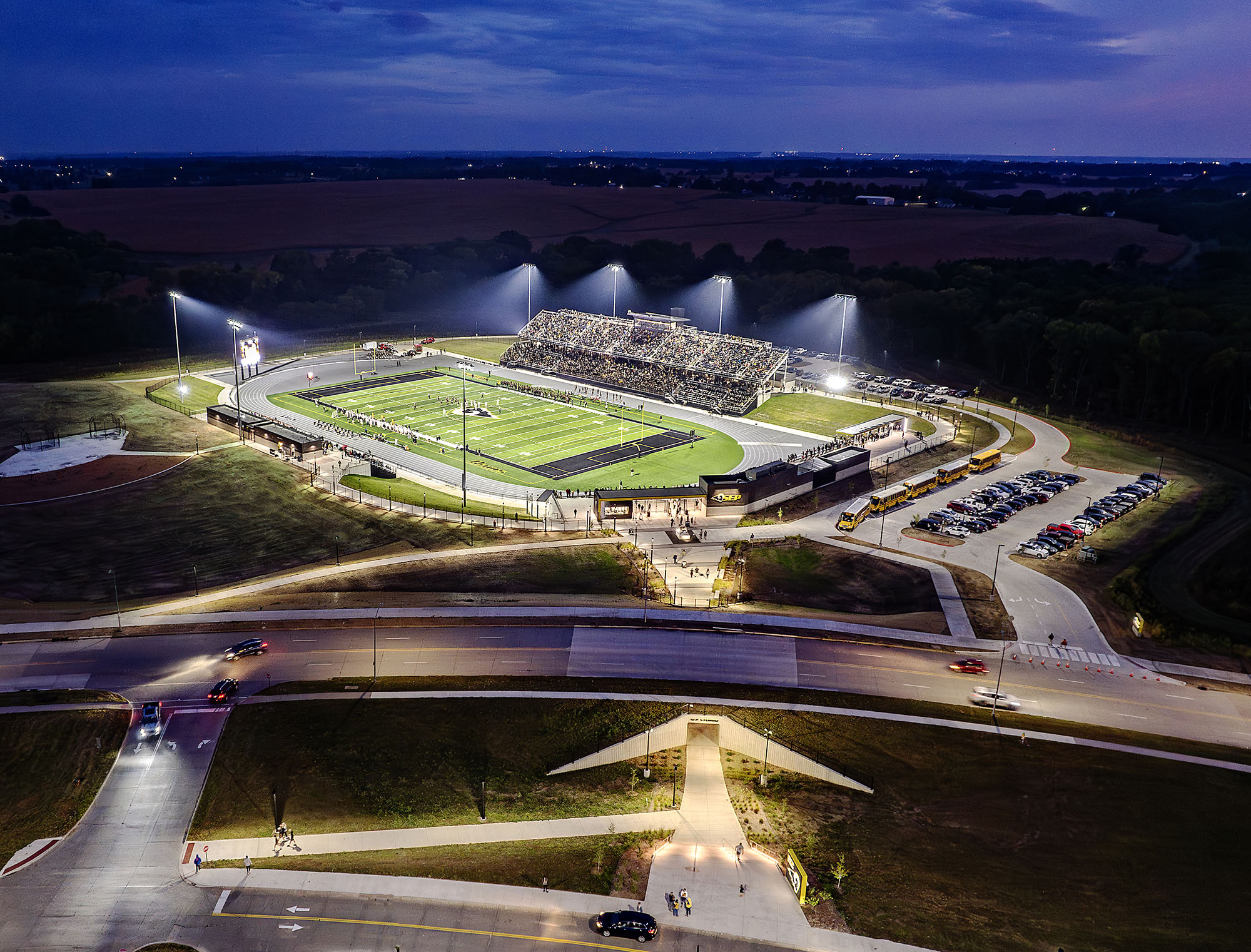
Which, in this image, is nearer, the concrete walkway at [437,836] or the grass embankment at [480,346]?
the concrete walkway at [437,836]

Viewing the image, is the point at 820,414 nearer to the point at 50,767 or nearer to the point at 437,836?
the point at 437,836

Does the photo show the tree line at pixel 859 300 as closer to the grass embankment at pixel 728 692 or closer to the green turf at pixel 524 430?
the green turf at pixel 524 430

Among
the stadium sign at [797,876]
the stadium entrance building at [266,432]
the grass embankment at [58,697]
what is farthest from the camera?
the stadium entrance building at [266,432]

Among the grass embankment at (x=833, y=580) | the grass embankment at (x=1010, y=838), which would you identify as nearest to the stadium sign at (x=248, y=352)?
the grass embankment at (x=833, y=580)

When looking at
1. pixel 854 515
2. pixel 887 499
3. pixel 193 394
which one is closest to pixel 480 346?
pixel 193 394

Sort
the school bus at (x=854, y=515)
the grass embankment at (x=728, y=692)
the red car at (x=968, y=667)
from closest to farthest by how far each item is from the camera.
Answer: the grass embankment at (x=728, y=692) → the red car at (x=968, y=667) → the school bus at (x=854, y=515)

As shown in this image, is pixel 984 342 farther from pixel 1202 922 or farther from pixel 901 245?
pixel 1202 922

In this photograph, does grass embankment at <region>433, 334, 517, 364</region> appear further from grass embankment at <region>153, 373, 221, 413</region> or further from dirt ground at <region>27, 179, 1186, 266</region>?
dirt ground at <region>27, 179, 1186, 266</region>
